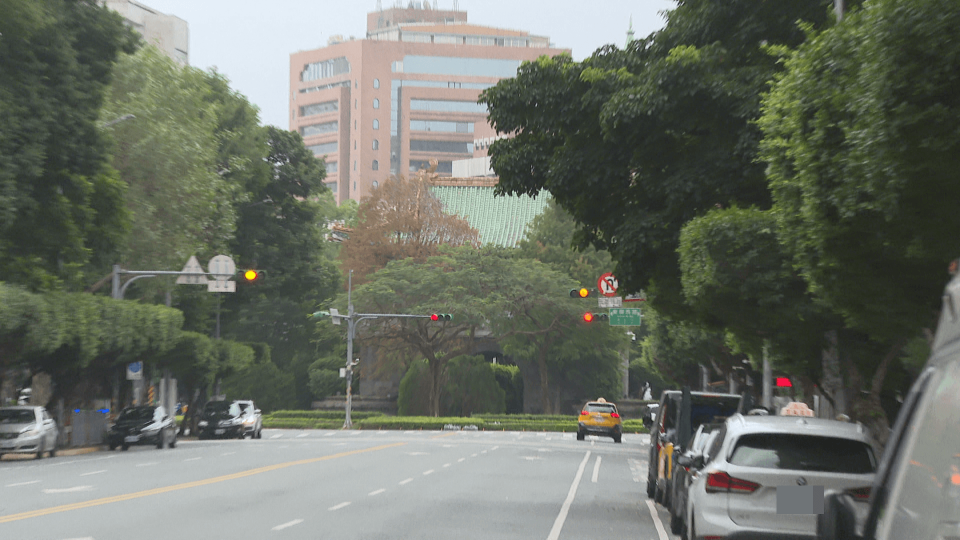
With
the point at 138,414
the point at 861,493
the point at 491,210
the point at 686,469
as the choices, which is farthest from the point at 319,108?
the point at 861,493

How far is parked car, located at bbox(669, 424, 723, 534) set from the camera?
13008 millimetres

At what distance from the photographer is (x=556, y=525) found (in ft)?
51.3

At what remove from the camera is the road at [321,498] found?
46.1 feet

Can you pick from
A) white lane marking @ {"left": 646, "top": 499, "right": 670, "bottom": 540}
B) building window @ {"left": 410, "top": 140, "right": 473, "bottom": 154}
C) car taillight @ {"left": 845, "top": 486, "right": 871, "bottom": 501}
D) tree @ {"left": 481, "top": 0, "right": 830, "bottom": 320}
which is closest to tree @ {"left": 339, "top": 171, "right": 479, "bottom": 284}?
tree @ {"left": 481, "top": 0, "right": 830, "bottom": 320}

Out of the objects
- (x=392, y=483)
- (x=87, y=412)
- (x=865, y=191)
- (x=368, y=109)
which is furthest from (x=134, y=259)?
(x=368, y=109)

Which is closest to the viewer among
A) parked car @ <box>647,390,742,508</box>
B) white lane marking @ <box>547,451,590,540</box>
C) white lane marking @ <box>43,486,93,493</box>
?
white lane marking @ <box>547,451,590,540</box>

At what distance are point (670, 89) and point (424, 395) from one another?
188 ft

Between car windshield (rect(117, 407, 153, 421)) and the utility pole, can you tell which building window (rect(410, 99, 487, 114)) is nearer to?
the utility pole

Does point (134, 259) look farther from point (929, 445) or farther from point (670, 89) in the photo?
point (929, 445)

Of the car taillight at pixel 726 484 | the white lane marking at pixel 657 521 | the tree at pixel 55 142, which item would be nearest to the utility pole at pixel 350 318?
the tree at pixel 55 142

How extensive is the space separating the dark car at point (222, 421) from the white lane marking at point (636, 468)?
18610 mm

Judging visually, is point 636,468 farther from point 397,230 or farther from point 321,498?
point 397,230

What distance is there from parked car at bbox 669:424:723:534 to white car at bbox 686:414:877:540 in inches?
54.2

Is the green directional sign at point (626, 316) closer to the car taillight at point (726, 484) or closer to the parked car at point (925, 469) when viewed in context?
the car taillight at point (726, 484)
